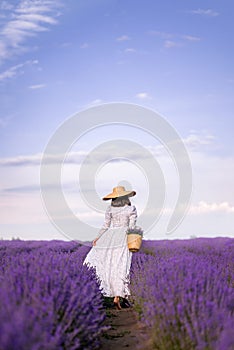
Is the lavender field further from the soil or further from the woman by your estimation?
the woman

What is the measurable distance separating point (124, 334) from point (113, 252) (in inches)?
82.4

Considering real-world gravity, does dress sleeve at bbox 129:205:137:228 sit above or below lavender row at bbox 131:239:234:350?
above

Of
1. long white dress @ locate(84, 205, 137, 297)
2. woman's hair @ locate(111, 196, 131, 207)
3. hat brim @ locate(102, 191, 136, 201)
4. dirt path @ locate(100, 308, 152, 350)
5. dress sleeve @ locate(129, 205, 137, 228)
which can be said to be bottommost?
dirt path @ locate(100, 308, 152, 350)

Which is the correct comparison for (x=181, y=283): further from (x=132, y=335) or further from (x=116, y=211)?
(x=116, y=211)

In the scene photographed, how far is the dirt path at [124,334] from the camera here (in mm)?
4291

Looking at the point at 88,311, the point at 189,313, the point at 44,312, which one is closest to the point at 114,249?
the point at 88,311

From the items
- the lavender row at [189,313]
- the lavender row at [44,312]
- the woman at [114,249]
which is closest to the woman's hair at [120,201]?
the woman at [114,249]

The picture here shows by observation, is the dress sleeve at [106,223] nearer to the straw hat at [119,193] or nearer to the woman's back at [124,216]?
the woman's back at [124,216]

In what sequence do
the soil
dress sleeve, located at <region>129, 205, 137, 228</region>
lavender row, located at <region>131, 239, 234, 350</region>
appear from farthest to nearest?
1. dress sleeve, located at <region>129, 205, 137, 228</region>
2. the soil
3. lavender row, located at <region>131, 239, 234, 350</region>

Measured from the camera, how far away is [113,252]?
690cm

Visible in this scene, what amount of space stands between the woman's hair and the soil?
1.49 metres

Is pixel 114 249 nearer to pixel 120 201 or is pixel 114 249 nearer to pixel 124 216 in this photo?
pixel 124 216

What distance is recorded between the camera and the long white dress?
265 inches

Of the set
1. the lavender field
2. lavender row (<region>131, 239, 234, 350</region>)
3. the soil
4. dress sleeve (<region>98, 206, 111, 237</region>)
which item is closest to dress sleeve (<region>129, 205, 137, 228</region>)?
dress sleeve (<region>98, 206, 111, 237</region>)
